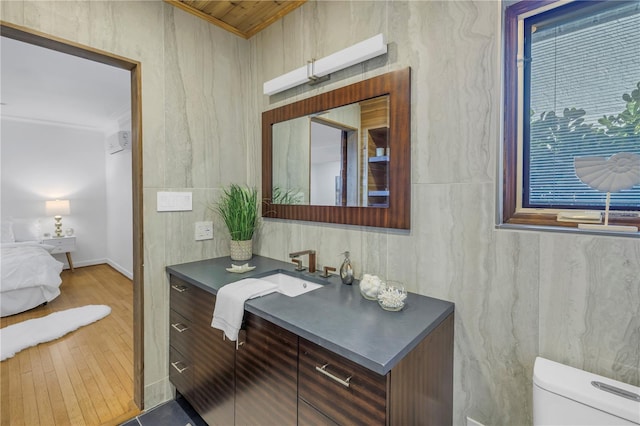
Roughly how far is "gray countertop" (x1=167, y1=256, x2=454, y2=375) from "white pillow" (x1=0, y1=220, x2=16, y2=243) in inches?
190

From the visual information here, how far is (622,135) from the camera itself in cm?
103

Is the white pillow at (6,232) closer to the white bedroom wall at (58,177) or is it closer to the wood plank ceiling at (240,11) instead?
the white bedroom wall at (58,177)

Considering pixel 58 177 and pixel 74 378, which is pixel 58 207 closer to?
pixel 58 177

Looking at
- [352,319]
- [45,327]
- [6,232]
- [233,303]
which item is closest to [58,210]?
[6,232]

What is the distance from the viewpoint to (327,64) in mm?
1654

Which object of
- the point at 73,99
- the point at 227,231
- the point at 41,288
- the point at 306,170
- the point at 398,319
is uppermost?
the point at 73,99

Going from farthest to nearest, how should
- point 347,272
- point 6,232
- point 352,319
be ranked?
point 6,232, point 347,272, point 352,319

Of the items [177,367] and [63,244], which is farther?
[63,244]

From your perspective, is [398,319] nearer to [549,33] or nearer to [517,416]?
[517,416]

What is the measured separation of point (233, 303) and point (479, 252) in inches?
42.4

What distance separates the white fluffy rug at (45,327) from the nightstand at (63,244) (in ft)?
6.81

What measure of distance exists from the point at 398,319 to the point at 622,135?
1014mm

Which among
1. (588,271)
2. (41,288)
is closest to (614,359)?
(588,271)

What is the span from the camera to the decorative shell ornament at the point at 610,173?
954 mm
